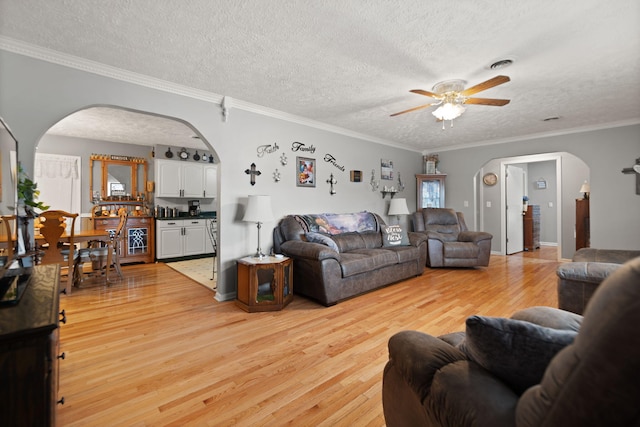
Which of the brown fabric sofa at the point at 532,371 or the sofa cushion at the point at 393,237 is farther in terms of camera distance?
the sofa cushion at the point at 393,237

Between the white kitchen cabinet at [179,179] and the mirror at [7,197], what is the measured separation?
14.0 ft

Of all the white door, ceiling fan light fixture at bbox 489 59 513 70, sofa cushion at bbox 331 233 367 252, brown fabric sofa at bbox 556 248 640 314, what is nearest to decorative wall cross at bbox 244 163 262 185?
sofa cushion at bbox 331 233 367 252

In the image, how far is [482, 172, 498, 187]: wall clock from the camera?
6525 mm

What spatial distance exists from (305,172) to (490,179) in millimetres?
4697

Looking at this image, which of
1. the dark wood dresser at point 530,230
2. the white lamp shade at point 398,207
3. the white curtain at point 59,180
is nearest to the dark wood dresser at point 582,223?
the dark wood dresser at point 530,230

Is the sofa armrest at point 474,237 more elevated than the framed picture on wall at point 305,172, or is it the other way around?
the framed picture on wall at point 305,172

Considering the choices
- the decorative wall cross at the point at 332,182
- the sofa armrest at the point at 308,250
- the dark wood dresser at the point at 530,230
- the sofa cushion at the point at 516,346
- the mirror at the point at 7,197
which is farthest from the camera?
the dark wood dresser at the point at 530,230

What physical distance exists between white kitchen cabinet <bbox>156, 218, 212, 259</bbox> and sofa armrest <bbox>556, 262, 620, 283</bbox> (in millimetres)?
5999

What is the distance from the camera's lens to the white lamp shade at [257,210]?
329cm

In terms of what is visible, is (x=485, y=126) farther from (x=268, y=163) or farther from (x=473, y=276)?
(x=268, y=163)

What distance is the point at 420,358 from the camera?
1.02 metres

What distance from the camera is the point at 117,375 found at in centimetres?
193

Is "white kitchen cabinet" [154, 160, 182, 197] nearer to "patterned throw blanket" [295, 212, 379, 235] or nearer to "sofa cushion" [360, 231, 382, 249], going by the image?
"patterned throw blanket" [295, 212, 379, 235]

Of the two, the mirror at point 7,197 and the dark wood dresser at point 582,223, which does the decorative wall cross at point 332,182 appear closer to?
the mirror at point 7,197
